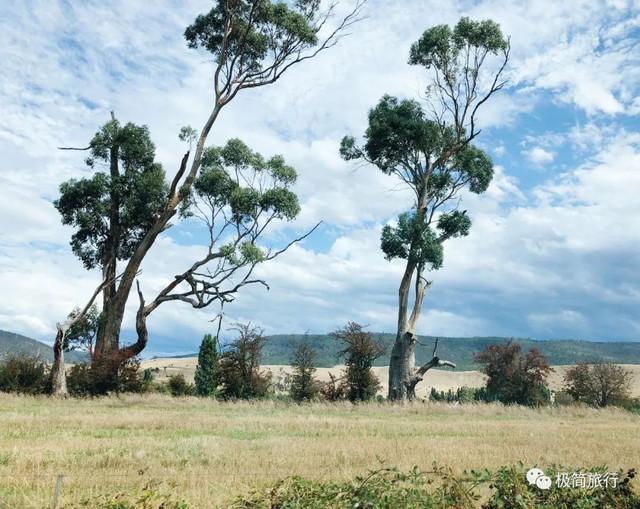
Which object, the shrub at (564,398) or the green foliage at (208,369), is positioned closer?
the green foliage at (208,369)

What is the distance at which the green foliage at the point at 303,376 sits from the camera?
126ft

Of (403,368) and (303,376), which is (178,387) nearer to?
(303,376)

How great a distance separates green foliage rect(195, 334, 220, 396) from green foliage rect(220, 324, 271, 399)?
3.24 ft

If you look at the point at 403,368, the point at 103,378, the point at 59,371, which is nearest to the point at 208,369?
the point at 103,378

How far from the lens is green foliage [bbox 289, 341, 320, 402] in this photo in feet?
126

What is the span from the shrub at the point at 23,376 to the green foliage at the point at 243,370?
10.1 m

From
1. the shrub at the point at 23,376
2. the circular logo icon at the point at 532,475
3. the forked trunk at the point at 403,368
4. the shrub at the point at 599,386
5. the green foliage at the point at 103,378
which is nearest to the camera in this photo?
the circular logo icon at the point at 532,475

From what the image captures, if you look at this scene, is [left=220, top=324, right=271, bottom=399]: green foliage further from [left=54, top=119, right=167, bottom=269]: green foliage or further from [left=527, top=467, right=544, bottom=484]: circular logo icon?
[left=527, top=467, right=544, bottom=484]: circular logo icon

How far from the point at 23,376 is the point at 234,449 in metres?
26.4

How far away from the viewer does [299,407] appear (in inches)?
1153

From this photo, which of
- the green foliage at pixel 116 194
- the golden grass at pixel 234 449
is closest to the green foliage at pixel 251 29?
the green foliage at pixel 116 194

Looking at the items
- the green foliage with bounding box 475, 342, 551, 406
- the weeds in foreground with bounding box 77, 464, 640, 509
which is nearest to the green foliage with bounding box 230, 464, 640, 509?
the weeds in foreground with bounding box 77, 464, 640, 509

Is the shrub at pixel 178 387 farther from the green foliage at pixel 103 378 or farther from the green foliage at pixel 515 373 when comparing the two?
the green foliage at pixel 515 373

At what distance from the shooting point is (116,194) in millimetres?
41125
